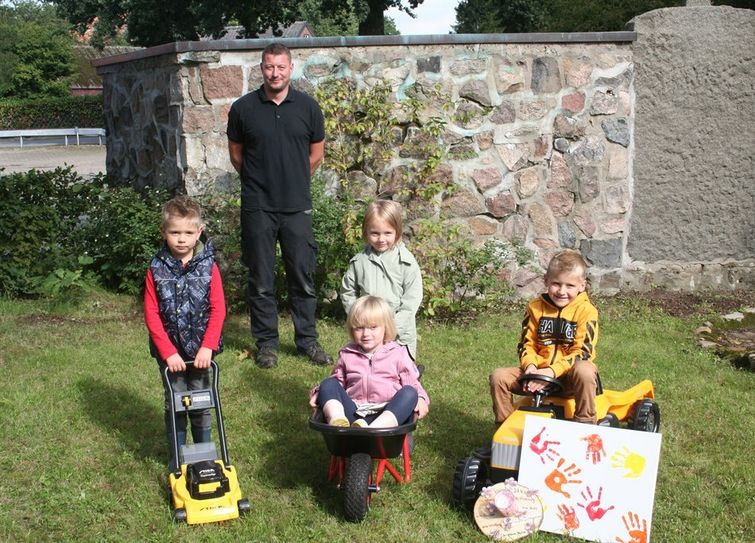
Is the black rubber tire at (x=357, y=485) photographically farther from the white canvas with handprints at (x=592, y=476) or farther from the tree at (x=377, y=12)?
the tree at (x=377, y=12)

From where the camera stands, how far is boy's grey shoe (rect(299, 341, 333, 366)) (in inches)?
257

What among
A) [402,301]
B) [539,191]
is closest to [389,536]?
[402,301]

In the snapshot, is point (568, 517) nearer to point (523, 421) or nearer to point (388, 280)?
point (523, 421)

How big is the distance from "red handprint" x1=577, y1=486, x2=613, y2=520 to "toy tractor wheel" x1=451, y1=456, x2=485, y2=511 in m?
0.50

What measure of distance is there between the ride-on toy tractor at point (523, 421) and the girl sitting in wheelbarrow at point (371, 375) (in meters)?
0.37

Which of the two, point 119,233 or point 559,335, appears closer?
point 559,335

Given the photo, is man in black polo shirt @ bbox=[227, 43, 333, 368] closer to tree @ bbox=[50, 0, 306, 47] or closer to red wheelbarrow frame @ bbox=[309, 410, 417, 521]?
red wheelbarrow frame @ bbox=[309, 410, 417, 521]

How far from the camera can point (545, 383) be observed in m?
4.43

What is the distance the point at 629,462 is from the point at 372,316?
139 cm

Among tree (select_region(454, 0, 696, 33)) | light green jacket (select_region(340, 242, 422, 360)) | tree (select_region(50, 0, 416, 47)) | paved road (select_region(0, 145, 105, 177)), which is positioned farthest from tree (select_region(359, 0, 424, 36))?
light green jacket (select_region(340, 242, 422, 360))

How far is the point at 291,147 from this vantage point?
6.46 metres

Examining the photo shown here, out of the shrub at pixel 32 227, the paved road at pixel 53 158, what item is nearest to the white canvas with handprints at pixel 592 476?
the shrub at pixel 32 227

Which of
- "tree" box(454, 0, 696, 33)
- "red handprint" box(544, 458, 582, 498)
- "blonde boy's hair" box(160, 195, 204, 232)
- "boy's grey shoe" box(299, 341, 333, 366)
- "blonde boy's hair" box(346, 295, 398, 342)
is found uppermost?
"tree" box(454, 0, 696, 33)

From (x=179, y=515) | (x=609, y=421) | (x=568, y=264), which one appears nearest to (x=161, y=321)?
(x=179, y=515)
